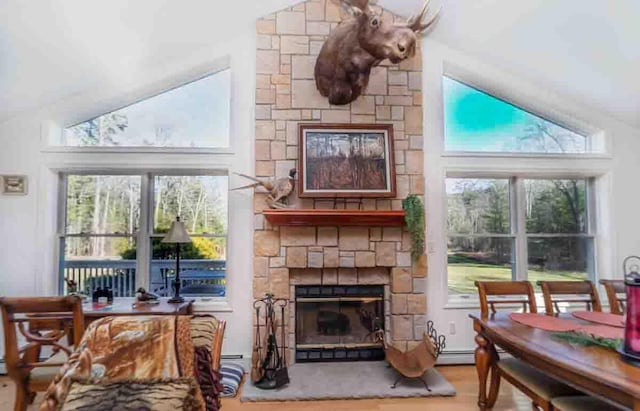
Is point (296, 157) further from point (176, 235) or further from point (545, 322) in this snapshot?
point (545, 322)

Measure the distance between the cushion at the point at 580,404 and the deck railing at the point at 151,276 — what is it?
288cm

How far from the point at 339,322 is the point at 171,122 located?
2.67 m

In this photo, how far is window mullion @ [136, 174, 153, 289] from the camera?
3.80m

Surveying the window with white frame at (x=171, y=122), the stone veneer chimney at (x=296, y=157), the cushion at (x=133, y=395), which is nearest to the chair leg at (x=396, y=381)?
the stone veneer chimney at (x=296, y=157)

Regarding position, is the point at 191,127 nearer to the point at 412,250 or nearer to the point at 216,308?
the point at 216,308

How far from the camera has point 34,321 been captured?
7.78ft

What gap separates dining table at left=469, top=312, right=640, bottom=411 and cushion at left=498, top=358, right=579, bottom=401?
0.53 ft

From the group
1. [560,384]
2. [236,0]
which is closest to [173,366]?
[560,384]

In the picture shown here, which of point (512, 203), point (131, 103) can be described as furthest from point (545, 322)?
point (131, 103)

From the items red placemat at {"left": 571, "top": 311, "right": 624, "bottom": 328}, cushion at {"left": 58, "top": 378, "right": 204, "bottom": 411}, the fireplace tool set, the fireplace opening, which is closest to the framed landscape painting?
the fireplace opening

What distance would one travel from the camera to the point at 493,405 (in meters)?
2.78

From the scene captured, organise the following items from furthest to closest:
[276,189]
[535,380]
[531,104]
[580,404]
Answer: [531,104] < [276,189] < [535,380] < [580,404]

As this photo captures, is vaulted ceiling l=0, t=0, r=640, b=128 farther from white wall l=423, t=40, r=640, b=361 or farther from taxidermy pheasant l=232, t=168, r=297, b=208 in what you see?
taxidermy pheasant l=232, t=168, r=297, b=208

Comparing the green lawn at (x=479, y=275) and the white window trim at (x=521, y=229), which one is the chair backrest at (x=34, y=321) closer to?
the green lawn at (x=479, y=275)
